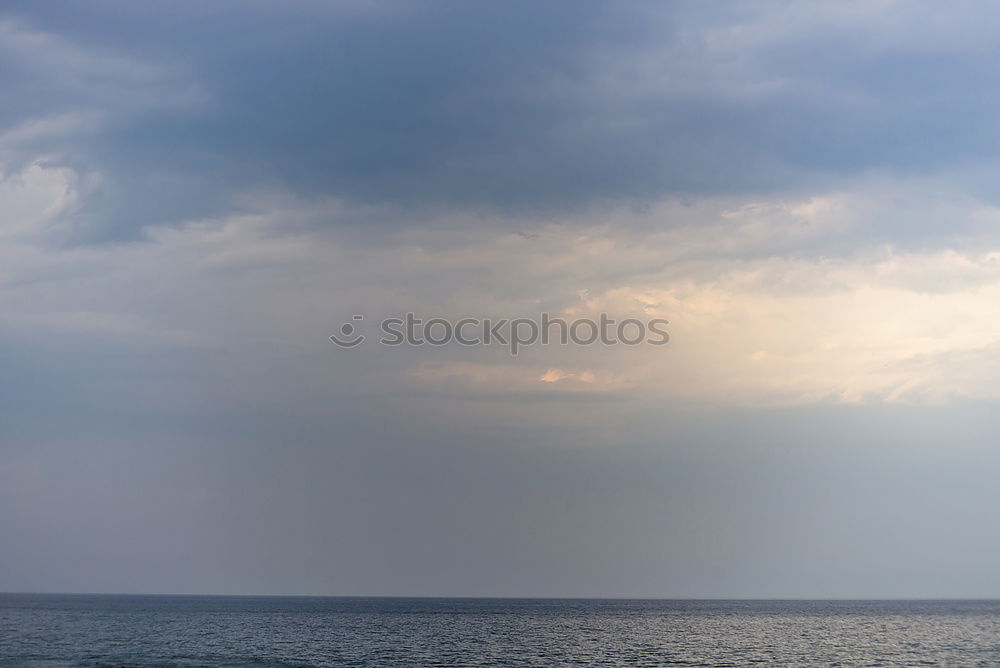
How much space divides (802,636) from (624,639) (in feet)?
96.2

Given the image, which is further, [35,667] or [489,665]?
[489,665]

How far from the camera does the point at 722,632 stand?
146 meters

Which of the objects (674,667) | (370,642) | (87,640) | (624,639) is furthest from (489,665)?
(87,640)

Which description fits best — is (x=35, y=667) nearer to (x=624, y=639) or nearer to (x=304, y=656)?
(x=304, y=656)

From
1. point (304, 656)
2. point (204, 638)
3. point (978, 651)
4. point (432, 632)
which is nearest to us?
point (304, 656)

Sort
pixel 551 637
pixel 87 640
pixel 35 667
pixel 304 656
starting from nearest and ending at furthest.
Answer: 1. pixel 35 667
2. pixel 304 656
3. pixel 87 640
4. pixel 551 637

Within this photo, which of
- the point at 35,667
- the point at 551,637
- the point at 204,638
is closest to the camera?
the point at 35,667

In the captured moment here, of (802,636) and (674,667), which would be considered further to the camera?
(802,636)

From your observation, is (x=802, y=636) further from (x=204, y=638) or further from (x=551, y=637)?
(x=204, y=638)

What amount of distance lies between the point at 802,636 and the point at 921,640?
16462mm

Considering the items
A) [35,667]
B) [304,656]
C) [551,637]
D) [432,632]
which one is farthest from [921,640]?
[35,667]

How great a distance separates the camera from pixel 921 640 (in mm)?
125812

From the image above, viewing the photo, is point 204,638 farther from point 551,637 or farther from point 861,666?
point 861,666

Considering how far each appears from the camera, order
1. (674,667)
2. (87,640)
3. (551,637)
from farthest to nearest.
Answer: (551,637), (87,640), (674,667)
